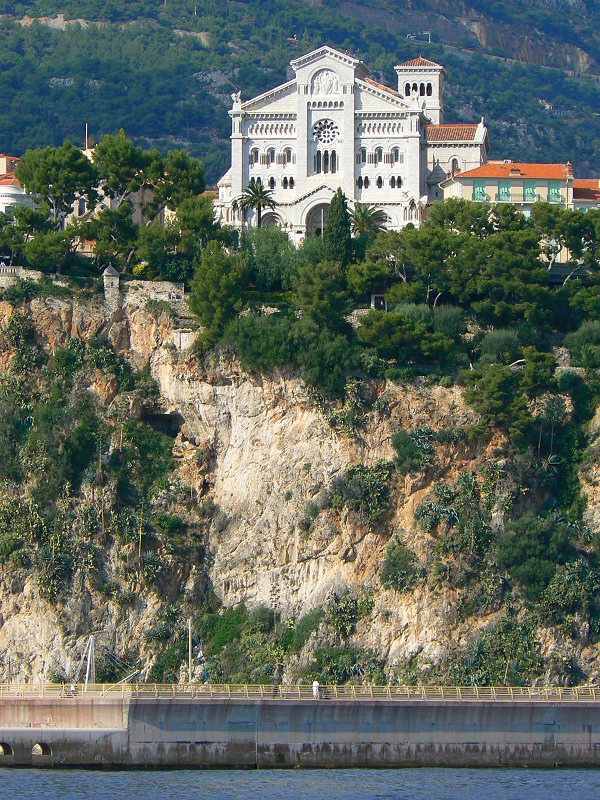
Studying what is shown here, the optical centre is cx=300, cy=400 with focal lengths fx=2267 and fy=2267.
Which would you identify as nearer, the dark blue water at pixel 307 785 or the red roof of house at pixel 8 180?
the dark blue water at pixel 307 785

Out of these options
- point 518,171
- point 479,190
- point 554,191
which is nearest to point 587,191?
point 554,191

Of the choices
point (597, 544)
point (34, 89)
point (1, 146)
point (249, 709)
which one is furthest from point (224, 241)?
point (34, 89)

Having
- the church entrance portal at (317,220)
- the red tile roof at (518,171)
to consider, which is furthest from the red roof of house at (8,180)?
the red tile roof at (518,171)

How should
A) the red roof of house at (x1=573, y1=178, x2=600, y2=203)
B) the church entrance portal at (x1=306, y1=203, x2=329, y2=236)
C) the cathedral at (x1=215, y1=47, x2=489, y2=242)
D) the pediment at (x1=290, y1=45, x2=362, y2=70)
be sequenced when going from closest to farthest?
the cathedral at (x1=215, y1=47, x2=489, y2=242)
the church entrance portal at (x1=306, y1=203, x2=329, y2=236)
the pediment at (x1=290, y1=45, x2=362, y2=70)
the red roof of house at (x1=573, y1=178, x2=600, y2=203)

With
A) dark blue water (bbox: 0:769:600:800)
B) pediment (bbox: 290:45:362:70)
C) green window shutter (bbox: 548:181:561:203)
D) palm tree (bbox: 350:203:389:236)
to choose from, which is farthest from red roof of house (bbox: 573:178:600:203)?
dark blue water (bbox: 0:769:600:800)

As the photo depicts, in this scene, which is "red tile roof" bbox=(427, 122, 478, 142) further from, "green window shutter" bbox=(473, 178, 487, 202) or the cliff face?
the cliff face

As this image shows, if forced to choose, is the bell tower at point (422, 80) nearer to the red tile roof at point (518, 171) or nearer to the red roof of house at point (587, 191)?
the red roof of house at point (587, 191)

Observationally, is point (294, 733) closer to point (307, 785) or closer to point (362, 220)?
point (307, 785)
